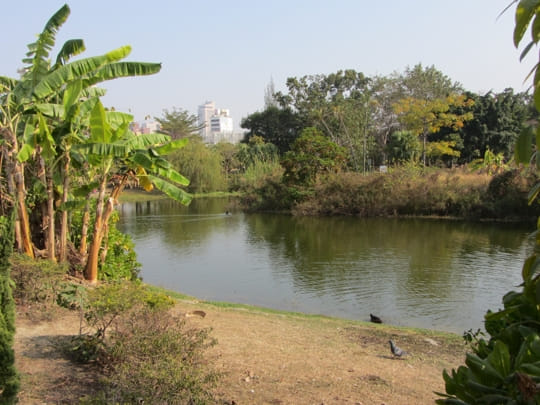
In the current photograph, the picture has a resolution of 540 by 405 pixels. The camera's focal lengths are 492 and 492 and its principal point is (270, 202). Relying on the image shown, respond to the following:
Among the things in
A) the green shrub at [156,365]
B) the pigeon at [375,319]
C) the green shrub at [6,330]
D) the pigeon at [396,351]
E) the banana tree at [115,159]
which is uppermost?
the banana tree at [115,159]

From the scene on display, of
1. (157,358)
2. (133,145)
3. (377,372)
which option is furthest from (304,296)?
(157,358)

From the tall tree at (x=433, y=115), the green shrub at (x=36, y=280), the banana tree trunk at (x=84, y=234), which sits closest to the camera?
the green shrub at (x=36, y=280)

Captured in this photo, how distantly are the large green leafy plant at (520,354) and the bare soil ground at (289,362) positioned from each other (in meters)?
2.77

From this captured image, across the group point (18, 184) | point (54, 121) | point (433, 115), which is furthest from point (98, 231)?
point (433, 115)

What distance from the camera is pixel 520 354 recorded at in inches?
57.5

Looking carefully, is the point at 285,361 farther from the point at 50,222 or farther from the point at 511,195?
the point at 511,195

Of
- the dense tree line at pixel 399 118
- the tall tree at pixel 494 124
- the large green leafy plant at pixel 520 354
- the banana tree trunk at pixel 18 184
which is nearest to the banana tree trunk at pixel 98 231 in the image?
the banana tree trunk at pixel 18 184

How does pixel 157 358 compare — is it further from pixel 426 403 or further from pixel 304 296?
pixel 304 296

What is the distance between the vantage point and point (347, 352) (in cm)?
592

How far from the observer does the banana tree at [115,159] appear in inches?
300

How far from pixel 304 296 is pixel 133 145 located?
5.02 m

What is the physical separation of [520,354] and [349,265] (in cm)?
1241

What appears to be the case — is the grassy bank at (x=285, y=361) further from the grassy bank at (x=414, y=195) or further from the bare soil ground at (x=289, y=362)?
the grassy bank at (x=414, y=195)

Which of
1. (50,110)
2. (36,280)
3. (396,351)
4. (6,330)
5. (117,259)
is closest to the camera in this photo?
(6,330)
